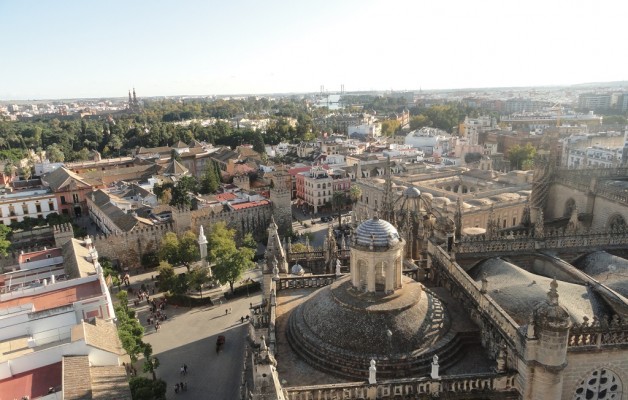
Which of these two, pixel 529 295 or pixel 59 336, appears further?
pixel 59 336

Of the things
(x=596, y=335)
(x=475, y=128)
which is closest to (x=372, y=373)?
(x=596, y=335)

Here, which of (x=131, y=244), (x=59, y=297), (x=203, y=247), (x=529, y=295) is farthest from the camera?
(x=131, y=244)

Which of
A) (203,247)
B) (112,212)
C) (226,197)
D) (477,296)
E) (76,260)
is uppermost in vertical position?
(477,296)

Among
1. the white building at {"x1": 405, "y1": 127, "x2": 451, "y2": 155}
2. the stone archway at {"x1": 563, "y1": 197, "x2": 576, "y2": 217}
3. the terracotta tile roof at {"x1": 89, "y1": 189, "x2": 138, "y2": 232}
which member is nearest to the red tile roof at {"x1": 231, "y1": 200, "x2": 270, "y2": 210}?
the terracotta tile roof at {"x1": 89, "y1": 189, "x2": 138, "y2": 232}

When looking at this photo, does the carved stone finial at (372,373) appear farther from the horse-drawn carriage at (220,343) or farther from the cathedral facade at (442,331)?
the horse-drawn carriage at (220,343)

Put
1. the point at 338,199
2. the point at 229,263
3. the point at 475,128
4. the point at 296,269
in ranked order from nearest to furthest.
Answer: the point at 296,269 < the point at 229,263 < the point at 338,199 < the point at 475,128

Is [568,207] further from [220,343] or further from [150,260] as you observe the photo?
[150,260]
